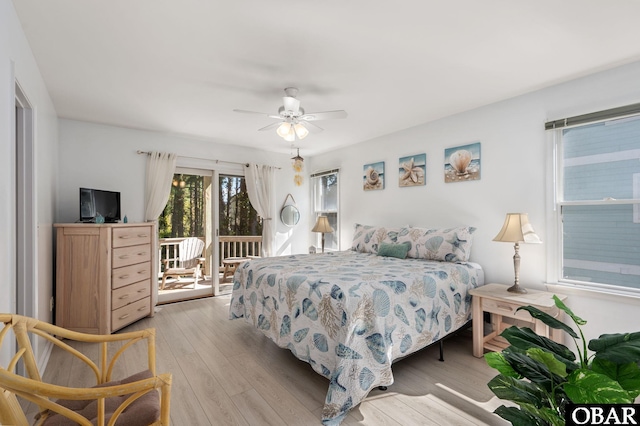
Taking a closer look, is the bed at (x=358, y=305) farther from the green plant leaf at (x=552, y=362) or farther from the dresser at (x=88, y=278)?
the dresser at (x=88, y=278)

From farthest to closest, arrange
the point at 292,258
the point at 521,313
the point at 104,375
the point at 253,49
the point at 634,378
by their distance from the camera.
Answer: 1. the point at 292,258
2. the point at 521,313
3. the point at 253,49
4. the point at 104,375
5. the point at 634,378

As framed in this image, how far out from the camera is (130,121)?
383cm

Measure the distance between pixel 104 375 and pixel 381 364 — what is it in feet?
5.30

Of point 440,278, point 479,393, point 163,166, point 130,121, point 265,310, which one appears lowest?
point 479,393

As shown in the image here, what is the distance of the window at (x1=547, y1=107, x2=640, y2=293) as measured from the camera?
8.01ft

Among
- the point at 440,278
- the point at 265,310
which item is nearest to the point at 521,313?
the point at 440,278

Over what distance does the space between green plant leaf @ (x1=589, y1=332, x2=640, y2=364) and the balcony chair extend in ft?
15.6

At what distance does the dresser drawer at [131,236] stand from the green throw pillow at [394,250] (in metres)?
2.98

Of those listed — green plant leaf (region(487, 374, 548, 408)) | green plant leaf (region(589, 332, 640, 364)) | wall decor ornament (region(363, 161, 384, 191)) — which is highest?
wall decor ornament (region(363, 161, 384, 191))

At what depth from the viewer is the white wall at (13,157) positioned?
1.63m

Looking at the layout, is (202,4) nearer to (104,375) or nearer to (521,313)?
(104,375)

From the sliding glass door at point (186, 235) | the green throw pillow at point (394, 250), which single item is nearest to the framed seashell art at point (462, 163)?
the green throw pillow at point (394, 250)

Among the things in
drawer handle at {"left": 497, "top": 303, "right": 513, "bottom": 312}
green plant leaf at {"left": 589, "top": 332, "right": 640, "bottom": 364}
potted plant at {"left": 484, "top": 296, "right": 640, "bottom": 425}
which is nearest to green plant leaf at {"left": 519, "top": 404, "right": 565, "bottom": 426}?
potted plant at {"left": 484, "top": 296, "right": 640, "bottom": 425}

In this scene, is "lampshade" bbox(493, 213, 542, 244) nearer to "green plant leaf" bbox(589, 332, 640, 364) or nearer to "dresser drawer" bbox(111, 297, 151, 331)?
"green plant leaf" bbox(589, 332, 640, 364)
